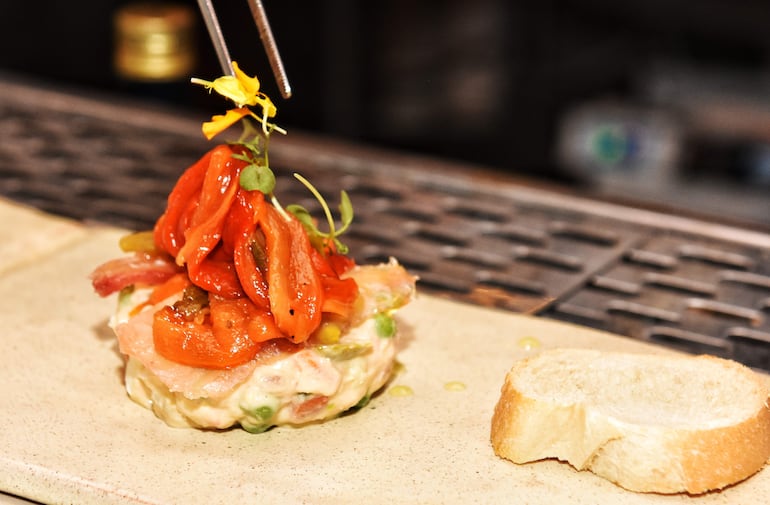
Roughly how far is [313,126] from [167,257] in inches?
146

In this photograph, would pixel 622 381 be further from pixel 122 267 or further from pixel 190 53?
pixel 190 53

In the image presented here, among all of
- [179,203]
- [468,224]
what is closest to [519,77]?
[468,224]

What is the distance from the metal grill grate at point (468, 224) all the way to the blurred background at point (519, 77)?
950mm

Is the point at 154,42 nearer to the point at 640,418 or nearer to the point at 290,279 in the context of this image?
the point at 290,279

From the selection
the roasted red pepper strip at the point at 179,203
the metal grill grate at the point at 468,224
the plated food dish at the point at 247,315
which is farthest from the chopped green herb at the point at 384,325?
the metal grill grate at the point at 468,224

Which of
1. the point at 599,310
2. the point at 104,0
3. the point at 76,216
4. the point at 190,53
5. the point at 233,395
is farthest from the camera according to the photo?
the point at 104,0

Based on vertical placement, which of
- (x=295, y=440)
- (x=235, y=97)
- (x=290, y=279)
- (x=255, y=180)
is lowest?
(x=295, y=440)

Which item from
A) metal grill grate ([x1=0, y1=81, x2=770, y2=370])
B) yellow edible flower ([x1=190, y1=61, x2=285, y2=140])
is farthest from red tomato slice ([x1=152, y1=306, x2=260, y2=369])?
metal grill grate ([x1=0, y1=81, x2=770, y2=370])

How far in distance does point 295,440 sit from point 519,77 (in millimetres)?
4437

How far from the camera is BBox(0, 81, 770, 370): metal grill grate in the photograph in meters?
2.89

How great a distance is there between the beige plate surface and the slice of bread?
0.13 ft

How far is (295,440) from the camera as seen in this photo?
225 centimetres

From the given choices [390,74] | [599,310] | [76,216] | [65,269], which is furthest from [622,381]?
[390,74]

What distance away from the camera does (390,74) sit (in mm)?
6402
